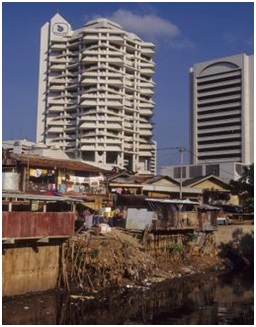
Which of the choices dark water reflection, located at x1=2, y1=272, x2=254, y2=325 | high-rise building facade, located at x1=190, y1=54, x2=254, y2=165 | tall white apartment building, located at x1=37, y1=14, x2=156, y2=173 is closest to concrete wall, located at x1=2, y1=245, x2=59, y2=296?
dark water reflection, located at x1=2, y1=272, x2=254, y2=325

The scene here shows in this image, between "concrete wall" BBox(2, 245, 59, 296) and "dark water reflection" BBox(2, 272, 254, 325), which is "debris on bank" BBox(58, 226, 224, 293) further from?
"dark water reflection" BBox(2, 272, 254, 325)

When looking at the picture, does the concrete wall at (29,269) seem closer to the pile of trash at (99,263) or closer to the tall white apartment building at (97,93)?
the pile of trash at (99,263)

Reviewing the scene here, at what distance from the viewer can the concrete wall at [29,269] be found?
22859 millimetres

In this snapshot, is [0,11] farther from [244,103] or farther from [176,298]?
[244,103]

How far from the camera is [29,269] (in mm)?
23984

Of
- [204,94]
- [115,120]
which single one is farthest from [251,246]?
[204,94]

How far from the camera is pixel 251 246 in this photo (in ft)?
134

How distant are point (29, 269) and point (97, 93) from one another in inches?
2864

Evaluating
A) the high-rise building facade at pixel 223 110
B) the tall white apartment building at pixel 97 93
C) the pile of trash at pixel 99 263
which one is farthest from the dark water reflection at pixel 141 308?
the high-rise building facade at pixel 223 110

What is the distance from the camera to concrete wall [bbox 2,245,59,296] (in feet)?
75.0

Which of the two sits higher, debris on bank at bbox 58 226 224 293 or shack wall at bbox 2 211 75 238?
shack wall at bbox 2 211 75 238

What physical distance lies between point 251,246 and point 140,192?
38.0 ft

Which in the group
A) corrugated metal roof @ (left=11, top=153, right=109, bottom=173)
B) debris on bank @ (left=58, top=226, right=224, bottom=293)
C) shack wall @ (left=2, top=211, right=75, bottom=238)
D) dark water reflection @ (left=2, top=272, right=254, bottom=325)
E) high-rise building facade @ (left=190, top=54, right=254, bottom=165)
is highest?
high-rise building facade @ (left=190, top=54, right=254, bottom=165)

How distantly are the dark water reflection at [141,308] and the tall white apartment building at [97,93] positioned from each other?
64706 millimetres
